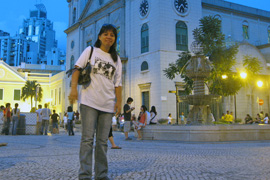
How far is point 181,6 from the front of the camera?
1160 inches

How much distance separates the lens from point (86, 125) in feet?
10.9

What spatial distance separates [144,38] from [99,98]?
2686cm

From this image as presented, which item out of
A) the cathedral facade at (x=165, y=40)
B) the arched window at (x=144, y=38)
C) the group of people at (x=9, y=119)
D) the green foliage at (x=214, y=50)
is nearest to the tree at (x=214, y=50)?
the green foliage at (x=214, y=50)

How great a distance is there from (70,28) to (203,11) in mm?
20621

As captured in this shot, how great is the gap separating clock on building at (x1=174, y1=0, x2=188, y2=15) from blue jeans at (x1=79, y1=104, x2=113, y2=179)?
2731cm

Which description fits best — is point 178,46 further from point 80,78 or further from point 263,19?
point 80,78

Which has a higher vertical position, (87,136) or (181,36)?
(181,36)

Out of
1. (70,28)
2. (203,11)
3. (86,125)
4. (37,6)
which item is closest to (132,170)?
(86,125)

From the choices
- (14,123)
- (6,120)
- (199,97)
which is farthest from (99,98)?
(6,120)

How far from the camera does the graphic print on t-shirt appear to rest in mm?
3459

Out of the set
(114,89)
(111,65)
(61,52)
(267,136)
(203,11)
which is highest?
(61,52)

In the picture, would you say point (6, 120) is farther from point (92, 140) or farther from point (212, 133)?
point (92, 140)

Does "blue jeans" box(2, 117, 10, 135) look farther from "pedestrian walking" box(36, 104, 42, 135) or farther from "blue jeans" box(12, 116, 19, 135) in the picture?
"pedestrian walking" box(36, 104, 42, 135)

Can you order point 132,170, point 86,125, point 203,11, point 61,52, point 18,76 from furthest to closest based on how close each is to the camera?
point 61,52 → point 18,76 → point 203,11 → point 132,170 → point 86,125
